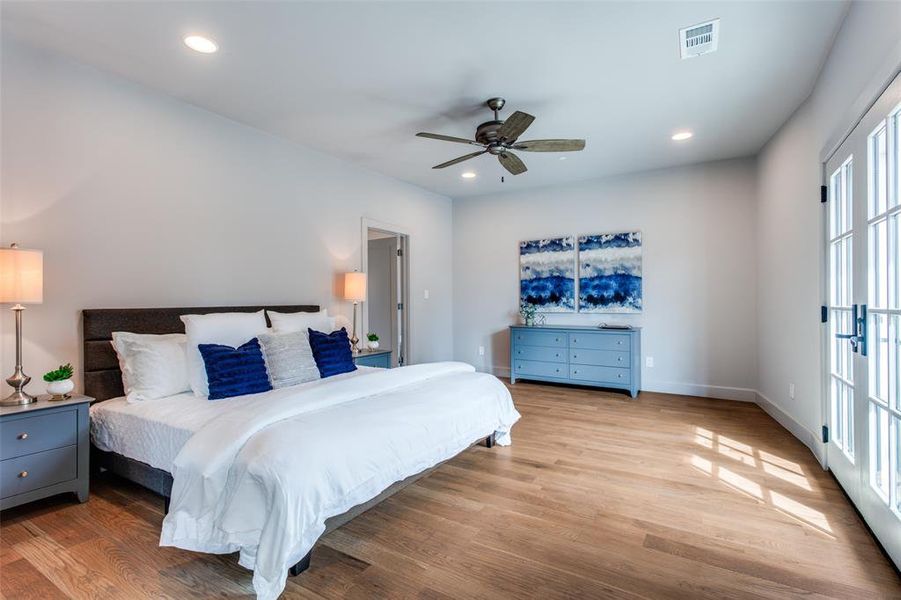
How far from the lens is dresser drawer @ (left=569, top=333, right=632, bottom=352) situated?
5.08 meters

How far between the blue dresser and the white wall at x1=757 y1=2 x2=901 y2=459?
132cm

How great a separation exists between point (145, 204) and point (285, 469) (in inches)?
101

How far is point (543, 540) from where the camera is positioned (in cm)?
210

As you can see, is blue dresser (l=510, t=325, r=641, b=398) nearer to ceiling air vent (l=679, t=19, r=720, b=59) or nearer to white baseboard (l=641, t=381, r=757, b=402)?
white baseboard (l=641, t=381, r=757, b=402)

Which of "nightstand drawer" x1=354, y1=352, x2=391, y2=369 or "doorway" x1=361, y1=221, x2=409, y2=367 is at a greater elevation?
"doorway" x1=361, y1=221, x2=409, y2=367

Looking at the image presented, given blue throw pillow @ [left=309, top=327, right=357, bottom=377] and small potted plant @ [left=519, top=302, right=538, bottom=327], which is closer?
blue throw pillow @ [left=309, top=327, right=357, bottom=377]

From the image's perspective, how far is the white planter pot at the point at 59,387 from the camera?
2.46 meters

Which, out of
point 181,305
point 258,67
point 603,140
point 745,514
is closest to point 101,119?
point 258,67

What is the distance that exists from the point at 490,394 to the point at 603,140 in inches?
110

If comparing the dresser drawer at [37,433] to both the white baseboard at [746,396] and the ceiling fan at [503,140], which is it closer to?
the ceiling fan at [503,140]

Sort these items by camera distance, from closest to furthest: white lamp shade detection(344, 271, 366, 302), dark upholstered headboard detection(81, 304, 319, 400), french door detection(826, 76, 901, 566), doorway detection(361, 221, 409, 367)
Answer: french door detection(826, 76, 901, 566) < dark upholstered headboard detection(81, 304, 319, 400) < white lamp shade detection(344, 271, 366, 302) < doorway detection(361, 221, 409, 367)

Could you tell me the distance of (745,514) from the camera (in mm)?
2330

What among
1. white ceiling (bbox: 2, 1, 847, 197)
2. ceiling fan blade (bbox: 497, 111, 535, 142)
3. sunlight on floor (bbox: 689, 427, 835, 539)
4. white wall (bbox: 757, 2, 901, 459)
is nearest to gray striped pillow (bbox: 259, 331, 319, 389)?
white ceiling (bbox: 2, 1, 847, 197)

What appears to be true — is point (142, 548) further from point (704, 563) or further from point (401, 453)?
point (704, 563)
